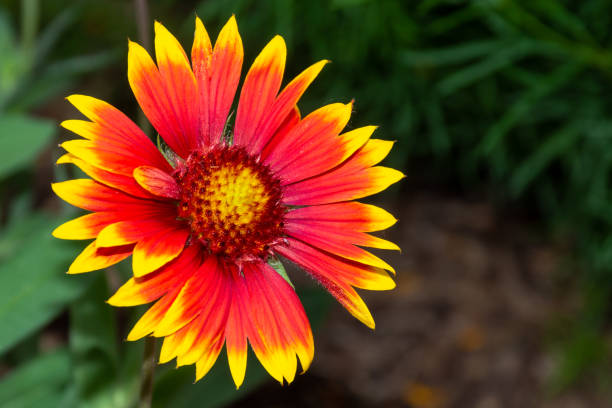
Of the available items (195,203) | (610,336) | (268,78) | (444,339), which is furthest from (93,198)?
(610,336)

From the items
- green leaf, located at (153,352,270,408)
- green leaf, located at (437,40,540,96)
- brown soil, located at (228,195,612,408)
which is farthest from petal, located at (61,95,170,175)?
brown soil, located at (228,195,612,408)

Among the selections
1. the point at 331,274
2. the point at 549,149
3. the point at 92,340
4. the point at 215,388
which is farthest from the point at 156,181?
the point at 549,149

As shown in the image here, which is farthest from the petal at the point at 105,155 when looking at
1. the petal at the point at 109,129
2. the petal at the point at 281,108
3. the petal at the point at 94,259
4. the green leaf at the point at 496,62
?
the green leaf at the point at 496,62

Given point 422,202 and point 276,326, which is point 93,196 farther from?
point 422,202

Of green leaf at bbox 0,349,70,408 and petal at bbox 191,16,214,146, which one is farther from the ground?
petal at bbox 191,16,214,146

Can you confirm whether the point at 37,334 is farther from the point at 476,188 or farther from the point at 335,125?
the point at 476,188

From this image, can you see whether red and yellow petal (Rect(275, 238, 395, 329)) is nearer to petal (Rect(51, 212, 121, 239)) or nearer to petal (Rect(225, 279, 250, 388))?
petal (Rect(225, 279, 250, 388))

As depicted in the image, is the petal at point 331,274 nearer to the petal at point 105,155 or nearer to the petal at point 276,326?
the petal at point 276,326
